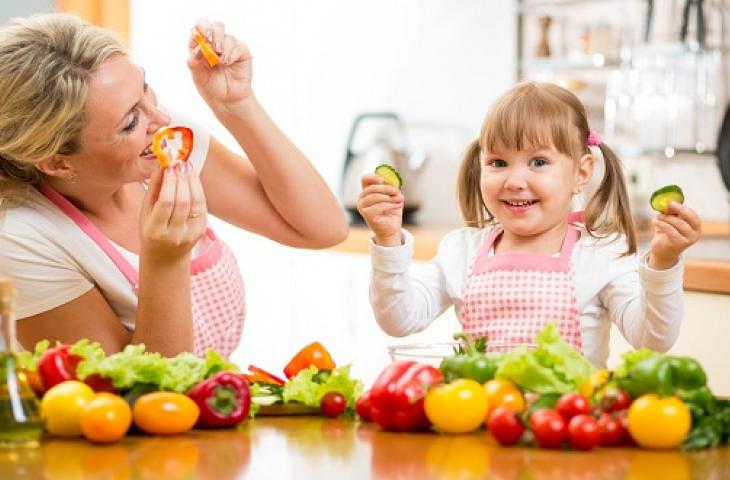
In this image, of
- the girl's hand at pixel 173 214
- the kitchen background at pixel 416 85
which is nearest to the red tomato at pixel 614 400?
the girl's hand at pixel 173 214

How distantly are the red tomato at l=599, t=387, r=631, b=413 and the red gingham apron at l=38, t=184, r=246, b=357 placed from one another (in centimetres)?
90

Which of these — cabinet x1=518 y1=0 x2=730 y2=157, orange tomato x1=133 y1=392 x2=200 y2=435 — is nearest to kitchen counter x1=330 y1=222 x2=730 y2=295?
cabinet x1=518 y1=0 x2=730 y2=157

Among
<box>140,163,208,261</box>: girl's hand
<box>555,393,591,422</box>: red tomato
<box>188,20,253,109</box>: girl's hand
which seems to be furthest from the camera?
<box>188,20,253,109</box>: girl's hand

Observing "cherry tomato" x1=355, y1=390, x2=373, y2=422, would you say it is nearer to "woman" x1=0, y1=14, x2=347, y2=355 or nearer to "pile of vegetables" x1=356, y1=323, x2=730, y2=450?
"pile of vegetables" x1=356, y1=323, x2=730, y2=450

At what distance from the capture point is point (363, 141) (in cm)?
489

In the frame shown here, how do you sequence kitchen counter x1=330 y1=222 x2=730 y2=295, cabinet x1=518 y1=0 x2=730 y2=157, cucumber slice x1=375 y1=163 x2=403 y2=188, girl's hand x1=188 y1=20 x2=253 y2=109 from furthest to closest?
cabinet x1=518 y1=0 x2=730 y2=157 < kitchen counter x1=330 y1=222 x2=730 y2=295 < girl's hand x1=188 y1=20 x2=253 y2=109 < cucumber slice x1=375 y1=163 x2=403 y2=188

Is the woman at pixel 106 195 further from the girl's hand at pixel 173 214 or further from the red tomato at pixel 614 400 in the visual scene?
the red tomato at pixel 614 400

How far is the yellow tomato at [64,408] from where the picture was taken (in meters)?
1.48

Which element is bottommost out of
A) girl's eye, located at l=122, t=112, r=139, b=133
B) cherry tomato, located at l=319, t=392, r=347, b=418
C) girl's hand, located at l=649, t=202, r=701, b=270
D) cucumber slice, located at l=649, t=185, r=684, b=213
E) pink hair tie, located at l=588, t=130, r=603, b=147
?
cherry tomato, located at l=319, t=392, r=347, b=418

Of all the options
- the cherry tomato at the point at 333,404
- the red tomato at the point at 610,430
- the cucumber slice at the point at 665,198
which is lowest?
the cherry tomato at the point at 333,404

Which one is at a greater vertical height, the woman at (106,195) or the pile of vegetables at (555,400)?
the woman at (106,195)

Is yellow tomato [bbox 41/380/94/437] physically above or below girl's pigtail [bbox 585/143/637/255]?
below

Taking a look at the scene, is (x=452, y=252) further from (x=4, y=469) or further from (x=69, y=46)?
(x=4, y=469)

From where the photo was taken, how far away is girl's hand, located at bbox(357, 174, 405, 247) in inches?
77.8
